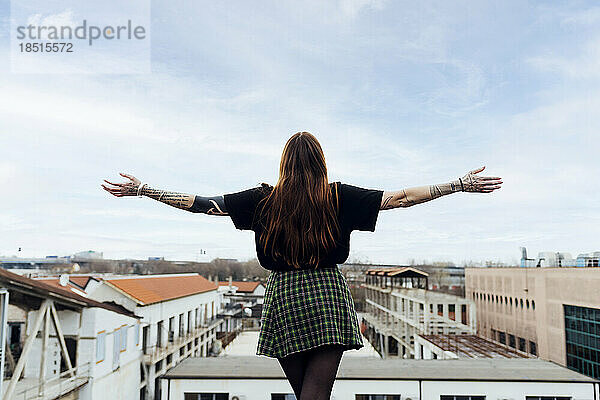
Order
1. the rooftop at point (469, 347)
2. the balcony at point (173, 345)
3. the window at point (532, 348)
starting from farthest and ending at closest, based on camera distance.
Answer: the window at point (532, 348), the rooftop at point (469, 347), the balcony at point (173, 345)

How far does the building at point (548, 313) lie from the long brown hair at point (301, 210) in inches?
644

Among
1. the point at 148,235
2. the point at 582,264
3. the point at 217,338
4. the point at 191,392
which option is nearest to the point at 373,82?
the point at 582,264

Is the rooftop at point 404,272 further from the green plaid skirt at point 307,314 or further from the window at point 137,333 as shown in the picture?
the green plaid skirt at point 307,314

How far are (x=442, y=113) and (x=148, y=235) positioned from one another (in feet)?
116

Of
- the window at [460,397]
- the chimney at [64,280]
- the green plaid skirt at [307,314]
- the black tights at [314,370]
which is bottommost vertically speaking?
the window at [460,397]

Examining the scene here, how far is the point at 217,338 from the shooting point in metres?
23.1

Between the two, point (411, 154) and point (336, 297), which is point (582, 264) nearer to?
point (411, 154)

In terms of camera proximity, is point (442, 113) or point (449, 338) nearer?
point (442, 113)

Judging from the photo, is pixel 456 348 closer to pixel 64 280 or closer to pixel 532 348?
pixel 532 348

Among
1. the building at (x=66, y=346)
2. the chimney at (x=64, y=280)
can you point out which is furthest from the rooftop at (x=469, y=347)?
the chimney at (x=64, y=280)

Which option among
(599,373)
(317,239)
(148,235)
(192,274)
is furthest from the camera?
(148,235)

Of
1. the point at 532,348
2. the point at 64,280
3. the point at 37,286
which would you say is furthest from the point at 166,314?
the point at 532,348

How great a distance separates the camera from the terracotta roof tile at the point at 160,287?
14625mm

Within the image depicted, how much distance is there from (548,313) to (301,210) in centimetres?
1934
